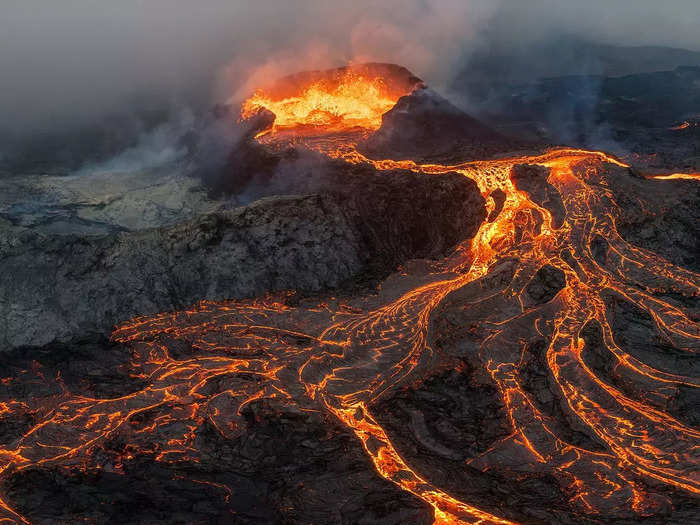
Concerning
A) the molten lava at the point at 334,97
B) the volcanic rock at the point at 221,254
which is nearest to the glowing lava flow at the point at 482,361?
the volcanic rock at the point at 221,254

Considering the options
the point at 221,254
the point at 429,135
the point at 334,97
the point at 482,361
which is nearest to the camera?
the point at 482,361

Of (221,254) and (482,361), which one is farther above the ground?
(221,254)

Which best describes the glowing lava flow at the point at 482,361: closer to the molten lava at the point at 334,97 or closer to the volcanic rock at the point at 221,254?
the volcanic rock at the point at 221,254

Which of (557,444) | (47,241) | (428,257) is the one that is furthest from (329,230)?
(557,444)

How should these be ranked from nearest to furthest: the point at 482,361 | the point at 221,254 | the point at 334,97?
the point at 482,361 < the point at 221,254 < the point at 334,97

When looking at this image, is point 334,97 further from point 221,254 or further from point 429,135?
point 221,254

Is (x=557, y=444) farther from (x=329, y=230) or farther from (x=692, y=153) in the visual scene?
(x=692, y=153)

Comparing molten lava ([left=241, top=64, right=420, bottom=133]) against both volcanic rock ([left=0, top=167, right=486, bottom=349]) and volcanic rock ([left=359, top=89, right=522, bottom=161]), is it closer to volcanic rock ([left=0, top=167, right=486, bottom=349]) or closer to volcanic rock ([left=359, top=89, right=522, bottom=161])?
volcanic rock ([left=359, top=89, right=522, bottom=161])

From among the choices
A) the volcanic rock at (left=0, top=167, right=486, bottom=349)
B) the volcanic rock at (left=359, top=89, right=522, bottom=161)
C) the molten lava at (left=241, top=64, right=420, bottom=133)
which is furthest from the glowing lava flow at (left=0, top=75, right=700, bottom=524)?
the molten lava at (left=241, top=64, right=420, bottom=133)

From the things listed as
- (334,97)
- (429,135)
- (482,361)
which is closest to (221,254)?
(482,361)
